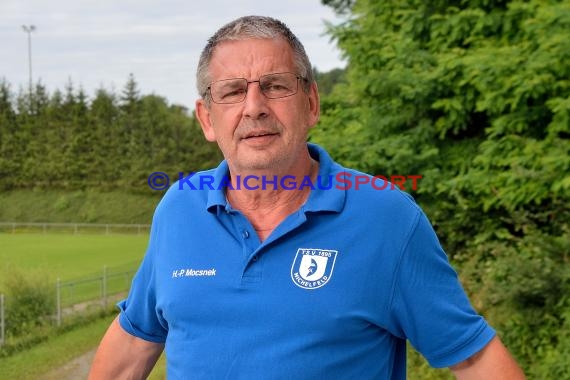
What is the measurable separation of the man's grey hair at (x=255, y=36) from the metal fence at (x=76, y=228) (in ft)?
169

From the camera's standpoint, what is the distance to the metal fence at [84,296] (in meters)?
18.3

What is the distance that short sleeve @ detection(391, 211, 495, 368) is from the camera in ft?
6.33

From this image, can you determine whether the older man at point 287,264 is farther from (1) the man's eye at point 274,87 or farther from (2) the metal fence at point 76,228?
(2) the metal fence at point 76,228

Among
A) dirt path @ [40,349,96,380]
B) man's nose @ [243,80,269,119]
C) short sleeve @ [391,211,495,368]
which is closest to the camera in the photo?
short sleeve @ [391,211,495,368]

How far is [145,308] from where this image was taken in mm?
2297

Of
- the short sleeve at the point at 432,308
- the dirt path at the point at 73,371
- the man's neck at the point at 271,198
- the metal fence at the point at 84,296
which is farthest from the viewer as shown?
the metal fence at the point at 84,296

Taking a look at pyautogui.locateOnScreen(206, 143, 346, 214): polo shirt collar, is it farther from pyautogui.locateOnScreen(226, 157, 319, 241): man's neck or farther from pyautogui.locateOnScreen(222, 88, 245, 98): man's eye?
pyautogui.locateOnScreen(222, 88, 245, 98): man's eye

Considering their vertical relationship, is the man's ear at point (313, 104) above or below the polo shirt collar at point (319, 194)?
above

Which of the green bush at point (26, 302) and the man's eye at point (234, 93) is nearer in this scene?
the man's eye at point (234, 93)

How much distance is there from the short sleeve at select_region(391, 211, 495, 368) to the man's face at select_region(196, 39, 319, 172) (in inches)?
18.0

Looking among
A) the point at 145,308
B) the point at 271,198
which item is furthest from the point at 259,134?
the point at 145,308

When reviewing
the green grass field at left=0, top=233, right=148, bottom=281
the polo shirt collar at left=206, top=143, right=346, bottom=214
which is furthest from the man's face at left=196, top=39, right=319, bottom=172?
the green grass field at left=0, top=233, right=148, bottom=281

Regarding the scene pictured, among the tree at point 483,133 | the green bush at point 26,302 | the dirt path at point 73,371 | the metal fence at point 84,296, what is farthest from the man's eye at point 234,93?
the green bush at point 26,302

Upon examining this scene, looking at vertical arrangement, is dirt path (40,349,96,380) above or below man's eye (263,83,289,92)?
below
